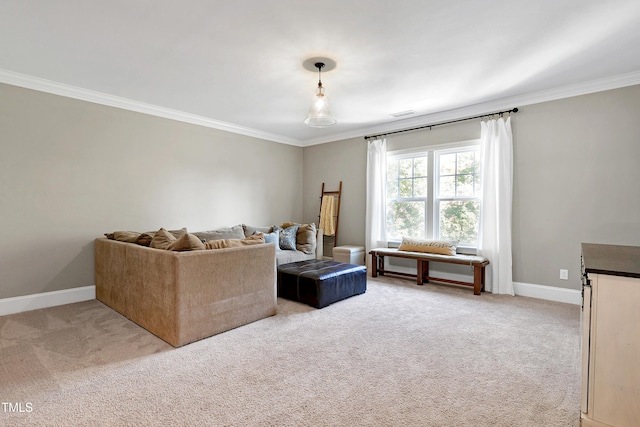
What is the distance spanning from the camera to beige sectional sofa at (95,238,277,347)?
254 cm

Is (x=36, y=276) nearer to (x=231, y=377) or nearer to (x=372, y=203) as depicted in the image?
(x=231, y=377)

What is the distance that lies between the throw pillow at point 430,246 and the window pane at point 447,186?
748mm

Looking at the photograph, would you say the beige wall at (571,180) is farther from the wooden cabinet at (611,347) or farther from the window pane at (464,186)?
the wooden cabinet at (611,347)

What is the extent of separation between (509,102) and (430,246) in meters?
2.19

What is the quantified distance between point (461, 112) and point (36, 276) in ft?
19.1

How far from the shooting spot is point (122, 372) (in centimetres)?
217

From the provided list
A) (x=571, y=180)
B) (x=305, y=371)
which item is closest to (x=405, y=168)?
(x=571, y=180)

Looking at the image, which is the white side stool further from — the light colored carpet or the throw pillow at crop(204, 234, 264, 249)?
the throw pillow at crop(204, 234, 264, 249)

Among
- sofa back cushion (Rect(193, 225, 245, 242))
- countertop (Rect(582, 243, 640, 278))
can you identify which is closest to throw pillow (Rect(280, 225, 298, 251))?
sofa back cushion (Rect(193, 225, 245, 242))

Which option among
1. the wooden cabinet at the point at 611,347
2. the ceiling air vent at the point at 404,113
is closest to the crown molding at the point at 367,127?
the ceiling air vent at the point at 404,113

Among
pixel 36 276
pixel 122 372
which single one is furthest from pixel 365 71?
pixel 36 276

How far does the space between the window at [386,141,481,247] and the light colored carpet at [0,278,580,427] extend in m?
1.62

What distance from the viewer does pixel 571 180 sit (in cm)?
374

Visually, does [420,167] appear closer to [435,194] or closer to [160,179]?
[435,194]
